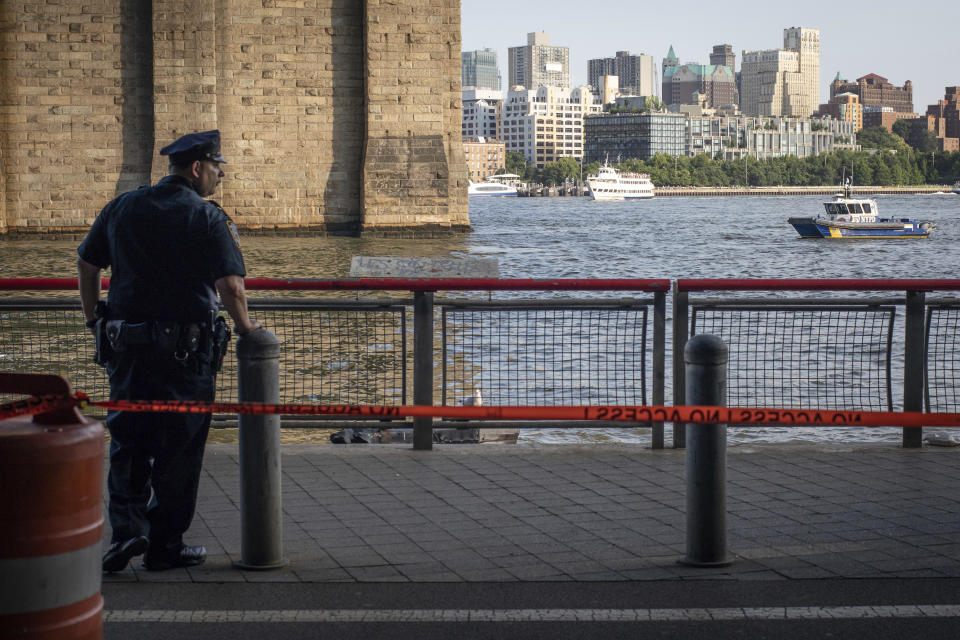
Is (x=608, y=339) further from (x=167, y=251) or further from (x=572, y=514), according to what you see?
(x=167, y=251)

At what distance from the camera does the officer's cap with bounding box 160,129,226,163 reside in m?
4.94

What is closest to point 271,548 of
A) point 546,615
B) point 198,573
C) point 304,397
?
point 198,573

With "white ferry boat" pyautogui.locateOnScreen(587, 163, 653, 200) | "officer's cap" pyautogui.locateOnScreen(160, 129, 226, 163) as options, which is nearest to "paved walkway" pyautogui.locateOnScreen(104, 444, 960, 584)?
"officer's cap" pyautogui.locateOnScreen(160, 129, 226, 163)

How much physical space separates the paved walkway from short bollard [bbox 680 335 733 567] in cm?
9

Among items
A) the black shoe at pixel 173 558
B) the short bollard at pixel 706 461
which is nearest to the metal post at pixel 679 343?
the short bollard at pixel 706 461

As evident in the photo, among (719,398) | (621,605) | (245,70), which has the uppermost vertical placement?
(245,70)

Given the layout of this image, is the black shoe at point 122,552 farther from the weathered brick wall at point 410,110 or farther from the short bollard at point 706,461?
the weathered brick wall at point 410,110

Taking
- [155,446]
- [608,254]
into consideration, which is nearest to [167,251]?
[155,446]

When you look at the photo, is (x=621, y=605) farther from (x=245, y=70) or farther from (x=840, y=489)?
(x=245, y=70)

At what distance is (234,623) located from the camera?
4.44 meters

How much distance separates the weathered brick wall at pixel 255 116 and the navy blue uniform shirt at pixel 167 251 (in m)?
40.0

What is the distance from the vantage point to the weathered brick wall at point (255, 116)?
148 feet

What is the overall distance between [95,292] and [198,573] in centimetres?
119

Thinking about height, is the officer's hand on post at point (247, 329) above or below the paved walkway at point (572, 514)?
above
